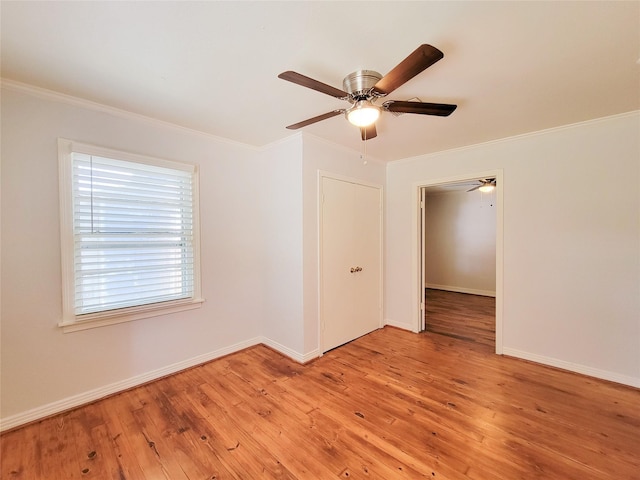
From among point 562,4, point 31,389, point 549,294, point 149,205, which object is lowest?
point 31,389

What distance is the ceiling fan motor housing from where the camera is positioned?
178cm

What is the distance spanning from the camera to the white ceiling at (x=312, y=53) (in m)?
1.33

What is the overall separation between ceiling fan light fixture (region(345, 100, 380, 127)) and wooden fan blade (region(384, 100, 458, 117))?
0.33 feet

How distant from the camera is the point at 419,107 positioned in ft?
6.08

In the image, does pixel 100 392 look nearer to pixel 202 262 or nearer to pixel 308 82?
pixel 202 262

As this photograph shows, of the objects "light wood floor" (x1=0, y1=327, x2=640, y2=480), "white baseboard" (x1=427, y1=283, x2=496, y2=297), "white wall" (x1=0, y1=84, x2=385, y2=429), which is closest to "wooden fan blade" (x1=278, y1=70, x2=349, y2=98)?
"white wall" (x1=0, y1=84, x2=385, y2=429)

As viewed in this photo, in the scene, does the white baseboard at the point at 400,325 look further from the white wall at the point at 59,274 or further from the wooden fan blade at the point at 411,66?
the wooden fan blade at the point at 411,66

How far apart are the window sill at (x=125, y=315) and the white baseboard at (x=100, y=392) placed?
56cm

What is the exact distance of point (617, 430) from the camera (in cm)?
194

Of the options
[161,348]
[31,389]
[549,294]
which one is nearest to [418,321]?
[549,294]

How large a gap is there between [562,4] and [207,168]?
299cm

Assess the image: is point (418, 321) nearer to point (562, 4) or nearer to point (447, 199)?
point (562, 4)

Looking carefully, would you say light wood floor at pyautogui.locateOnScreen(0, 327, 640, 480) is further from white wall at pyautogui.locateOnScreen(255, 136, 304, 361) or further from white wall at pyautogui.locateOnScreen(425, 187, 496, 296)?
white wall at pyautogui.locateOnScreen(425, 187, 496, 296)

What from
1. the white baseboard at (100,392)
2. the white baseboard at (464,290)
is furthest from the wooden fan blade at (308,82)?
the white baseboard at (464,290)
